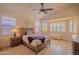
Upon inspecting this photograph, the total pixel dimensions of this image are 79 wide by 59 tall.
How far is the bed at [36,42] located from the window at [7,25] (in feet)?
1.08

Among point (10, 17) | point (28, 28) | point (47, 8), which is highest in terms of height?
point (47, 8)

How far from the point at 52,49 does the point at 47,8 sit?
0.88 metres

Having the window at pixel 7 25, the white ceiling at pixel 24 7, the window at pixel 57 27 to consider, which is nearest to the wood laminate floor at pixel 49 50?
the window at pixel 57 27

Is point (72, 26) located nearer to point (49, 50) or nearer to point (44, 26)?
point (44, 26)

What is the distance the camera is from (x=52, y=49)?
2.69m

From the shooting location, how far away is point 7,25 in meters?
2.63

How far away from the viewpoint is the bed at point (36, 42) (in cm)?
268

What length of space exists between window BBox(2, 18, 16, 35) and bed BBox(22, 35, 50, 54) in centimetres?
33

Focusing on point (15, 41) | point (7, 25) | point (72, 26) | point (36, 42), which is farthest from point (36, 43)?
point (72, 26)

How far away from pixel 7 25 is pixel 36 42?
715 mm

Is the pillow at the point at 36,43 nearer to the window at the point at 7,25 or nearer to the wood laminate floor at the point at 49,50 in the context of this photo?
the wood laminate floor at the point at 49,50
